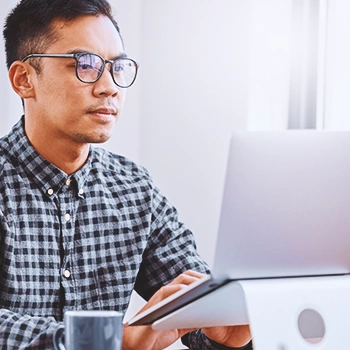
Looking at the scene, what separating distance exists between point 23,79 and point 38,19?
144 millimetres

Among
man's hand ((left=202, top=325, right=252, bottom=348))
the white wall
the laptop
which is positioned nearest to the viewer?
the laptop

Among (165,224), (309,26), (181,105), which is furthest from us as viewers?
(181,105)

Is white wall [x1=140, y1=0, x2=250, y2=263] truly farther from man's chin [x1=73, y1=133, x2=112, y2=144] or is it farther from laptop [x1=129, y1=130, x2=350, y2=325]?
laptop [x1=129, y1=130, x2=350, y2=325]

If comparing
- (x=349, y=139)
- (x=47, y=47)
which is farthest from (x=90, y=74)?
(x=349, y=139)

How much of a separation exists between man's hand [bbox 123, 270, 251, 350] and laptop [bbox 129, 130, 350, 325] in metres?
0.16

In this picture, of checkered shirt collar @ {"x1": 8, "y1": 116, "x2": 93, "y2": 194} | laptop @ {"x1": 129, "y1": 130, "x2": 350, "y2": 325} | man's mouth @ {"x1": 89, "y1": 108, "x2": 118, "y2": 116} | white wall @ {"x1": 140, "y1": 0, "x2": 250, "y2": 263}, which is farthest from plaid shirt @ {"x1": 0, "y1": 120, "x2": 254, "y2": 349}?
white wall @ {"x1": 140, "y1": 0, "x2": 250, "y2": 263}

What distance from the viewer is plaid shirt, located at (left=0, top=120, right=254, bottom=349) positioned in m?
1.48

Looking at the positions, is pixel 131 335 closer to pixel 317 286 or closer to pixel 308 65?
pixel 317 286

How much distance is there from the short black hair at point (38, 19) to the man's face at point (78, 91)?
20 mm

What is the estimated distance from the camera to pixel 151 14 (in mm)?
2723

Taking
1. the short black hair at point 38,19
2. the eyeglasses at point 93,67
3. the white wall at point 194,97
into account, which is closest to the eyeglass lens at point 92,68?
the eyeglasses at point 93,67

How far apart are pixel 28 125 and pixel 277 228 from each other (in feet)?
3.03

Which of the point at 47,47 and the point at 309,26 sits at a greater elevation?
the point at 309,26

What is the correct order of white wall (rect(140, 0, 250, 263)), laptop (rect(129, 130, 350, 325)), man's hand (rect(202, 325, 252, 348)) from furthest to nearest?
white wall (rect(140, 0, 250, 263)) → man's hand (rect(202, 325, 252, 348)) → laptop (rect(129, 130, 350, 325))
